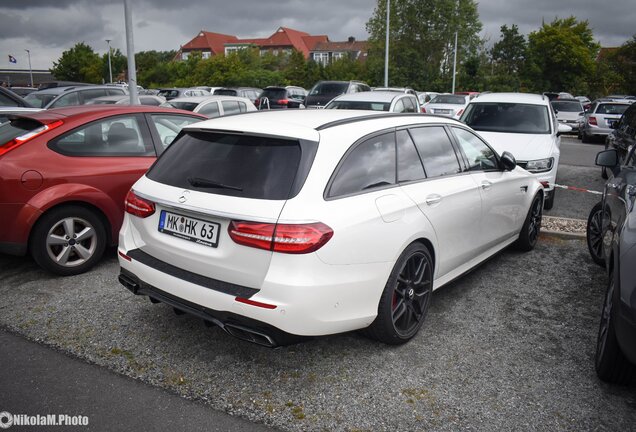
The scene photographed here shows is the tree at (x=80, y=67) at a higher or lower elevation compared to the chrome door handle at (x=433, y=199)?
higher

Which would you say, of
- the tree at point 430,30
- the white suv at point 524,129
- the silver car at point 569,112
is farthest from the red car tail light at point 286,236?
the tree at point 430,30

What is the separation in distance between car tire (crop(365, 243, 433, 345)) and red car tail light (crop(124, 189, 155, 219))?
1.65 m

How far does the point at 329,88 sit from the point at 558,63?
42.7m

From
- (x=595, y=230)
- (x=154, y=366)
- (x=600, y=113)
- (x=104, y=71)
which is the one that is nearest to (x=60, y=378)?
(x=154, y=366)

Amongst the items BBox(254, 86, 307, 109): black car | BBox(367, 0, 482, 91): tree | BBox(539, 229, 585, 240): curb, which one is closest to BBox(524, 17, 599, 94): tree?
BBox(367, 0, 482, 91): tree

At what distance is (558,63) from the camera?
5503 cm

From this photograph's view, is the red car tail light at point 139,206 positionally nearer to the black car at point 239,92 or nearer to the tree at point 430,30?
the black car at point 239,92

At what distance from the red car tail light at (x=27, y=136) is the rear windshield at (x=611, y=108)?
20.2m

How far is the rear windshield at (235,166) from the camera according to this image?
316cm

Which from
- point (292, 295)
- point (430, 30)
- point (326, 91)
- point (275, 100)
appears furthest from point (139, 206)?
point (430, 30)

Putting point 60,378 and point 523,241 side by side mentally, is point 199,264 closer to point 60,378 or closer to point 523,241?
point 60,378

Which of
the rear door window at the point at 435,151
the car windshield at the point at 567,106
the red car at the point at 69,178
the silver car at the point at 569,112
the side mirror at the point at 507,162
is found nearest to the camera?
the rear door window at the point at 435,151

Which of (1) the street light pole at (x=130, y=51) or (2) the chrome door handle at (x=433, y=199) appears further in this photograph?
(1) the street light pole at (x=130, y=51)

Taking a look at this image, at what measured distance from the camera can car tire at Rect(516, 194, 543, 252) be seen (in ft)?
19.3
